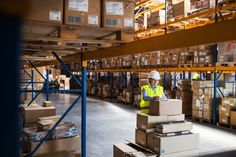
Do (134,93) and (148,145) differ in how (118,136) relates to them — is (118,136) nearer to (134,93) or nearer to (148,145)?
(148,145)

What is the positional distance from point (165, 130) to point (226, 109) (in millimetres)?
4895

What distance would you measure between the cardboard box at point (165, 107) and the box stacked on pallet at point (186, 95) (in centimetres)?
591

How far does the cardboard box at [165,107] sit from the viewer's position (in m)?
4.93

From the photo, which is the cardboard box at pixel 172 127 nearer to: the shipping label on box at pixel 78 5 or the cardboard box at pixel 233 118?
the shipping label on box at pixel 78 5

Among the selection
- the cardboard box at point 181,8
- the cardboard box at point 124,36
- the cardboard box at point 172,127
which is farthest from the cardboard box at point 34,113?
the cardboard box at point 181,8

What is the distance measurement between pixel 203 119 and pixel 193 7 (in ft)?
12.9

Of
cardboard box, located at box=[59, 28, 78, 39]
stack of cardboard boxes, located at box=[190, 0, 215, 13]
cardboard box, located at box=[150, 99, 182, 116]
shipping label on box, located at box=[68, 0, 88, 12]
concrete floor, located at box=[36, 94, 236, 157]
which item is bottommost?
concrete floor, located at box=[36, 94, 236, 157]

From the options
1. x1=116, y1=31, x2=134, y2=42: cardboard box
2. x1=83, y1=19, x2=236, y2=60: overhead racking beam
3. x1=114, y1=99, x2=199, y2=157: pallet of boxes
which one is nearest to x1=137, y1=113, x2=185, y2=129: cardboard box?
x1=114, y1=99, x2=199, y2=157: pallet of boxes

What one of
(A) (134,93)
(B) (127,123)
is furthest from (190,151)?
(A) (134,93)

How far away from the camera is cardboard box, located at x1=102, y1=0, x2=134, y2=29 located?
311 cm

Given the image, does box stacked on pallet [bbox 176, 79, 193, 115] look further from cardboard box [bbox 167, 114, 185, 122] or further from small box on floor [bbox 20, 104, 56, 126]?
small box on floor [bbox 20, 104, 56, 126]

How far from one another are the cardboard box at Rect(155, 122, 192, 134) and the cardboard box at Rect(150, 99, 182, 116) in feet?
1.00

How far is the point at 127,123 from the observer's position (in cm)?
984

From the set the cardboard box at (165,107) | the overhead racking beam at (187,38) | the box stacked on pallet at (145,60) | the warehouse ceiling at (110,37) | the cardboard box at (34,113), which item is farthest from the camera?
the box stacked on pallet at (145,60)
